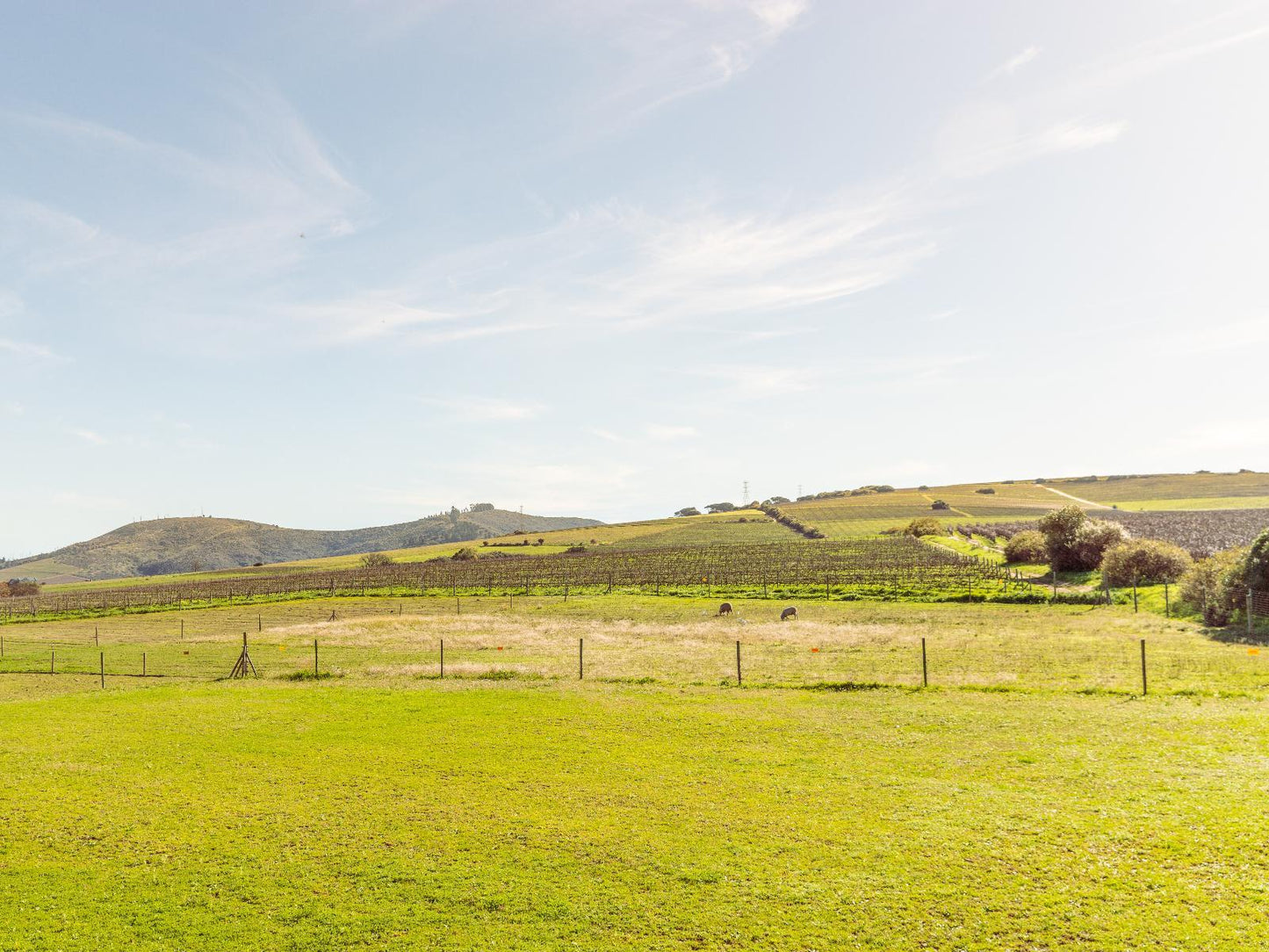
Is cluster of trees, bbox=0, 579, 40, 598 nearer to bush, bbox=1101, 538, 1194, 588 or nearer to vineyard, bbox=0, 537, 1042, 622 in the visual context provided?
vineyard, bbox=0, 537, 1042, 622

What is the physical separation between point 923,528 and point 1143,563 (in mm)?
73610

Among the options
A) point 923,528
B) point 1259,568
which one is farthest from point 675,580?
point 923,528

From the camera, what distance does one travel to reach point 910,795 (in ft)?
59.0

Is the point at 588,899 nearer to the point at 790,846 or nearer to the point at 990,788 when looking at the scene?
the point at 790,846

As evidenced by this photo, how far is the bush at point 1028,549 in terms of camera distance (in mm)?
90625

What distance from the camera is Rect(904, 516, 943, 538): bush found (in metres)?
140

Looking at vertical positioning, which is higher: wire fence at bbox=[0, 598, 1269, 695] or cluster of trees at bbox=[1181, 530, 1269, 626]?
cluster of trees at bbox=[1181, 530, 1269, 626]

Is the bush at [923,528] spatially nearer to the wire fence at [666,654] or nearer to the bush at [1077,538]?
the bush at [1077,538]

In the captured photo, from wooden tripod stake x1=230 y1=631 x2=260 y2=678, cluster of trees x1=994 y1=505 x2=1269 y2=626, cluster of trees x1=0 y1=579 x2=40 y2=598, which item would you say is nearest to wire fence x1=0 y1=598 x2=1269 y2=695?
wooden tripod stake x1=230 y1=631 x2=260 y2=678

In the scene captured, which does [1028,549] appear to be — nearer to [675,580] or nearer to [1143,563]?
[1143,563]

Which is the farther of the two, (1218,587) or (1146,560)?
(1146,560)

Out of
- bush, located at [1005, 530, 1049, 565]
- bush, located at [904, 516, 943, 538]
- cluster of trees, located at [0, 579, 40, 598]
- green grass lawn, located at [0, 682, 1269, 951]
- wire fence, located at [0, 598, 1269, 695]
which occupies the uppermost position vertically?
bush, located at [904, 516, 943, 538]

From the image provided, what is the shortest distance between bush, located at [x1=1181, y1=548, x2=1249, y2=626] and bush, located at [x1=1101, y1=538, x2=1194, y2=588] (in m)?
13.4

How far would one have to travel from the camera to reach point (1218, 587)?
156 ft
